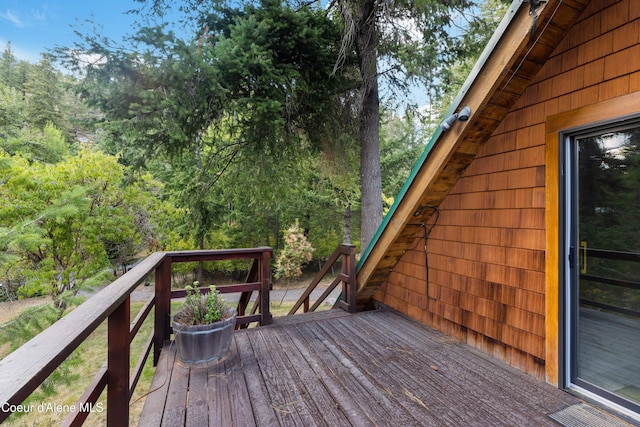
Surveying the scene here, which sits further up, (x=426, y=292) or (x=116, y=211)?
(x=116, y=211)

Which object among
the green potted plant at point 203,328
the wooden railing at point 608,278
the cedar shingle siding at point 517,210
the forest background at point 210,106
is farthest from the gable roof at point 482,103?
the forest background at point 210,106

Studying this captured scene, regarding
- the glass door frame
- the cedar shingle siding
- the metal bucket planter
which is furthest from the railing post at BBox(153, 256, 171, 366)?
the glass door frame

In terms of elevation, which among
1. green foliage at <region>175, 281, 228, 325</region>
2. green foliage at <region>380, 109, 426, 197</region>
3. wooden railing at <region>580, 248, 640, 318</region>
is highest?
green foliage at <region>380, 109, 426, 197</region>

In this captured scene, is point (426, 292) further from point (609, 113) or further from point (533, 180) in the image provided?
point (609, 113)

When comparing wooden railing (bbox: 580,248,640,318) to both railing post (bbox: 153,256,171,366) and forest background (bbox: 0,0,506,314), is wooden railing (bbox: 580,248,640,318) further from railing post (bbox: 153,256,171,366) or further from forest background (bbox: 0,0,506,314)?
forest background (bbox: 0,0,506,314)

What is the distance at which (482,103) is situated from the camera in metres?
2.38

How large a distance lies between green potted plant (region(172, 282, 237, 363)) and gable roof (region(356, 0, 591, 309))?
184cm

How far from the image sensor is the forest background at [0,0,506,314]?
4.32 meters

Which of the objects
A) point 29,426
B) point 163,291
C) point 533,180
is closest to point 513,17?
point 533,180

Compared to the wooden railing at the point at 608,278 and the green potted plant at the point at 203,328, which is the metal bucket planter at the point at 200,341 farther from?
the wooden railing at the point at 608,278

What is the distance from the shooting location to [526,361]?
97.8 inches

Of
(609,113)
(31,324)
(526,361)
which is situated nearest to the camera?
(609,113)

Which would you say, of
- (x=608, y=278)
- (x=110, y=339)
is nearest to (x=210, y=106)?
(x=110, y=339)

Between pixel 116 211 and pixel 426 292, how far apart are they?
26.0ft
